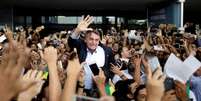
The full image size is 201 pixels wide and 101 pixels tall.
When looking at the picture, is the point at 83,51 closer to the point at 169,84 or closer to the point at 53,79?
the point at 169,84

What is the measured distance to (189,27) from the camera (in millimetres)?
20594

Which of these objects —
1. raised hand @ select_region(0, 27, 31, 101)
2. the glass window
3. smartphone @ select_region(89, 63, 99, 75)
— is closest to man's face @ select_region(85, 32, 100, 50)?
smartphone @ select_region(89, 63, 99, 75)

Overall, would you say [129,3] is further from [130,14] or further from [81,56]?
[81,56]

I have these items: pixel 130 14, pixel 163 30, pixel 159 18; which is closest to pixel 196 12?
pixel 130 14

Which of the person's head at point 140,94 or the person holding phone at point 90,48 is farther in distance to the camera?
the person holding phone at point 90,48

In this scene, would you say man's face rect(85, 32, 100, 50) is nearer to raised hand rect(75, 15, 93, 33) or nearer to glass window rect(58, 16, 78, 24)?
raised hand rect(75, 15, 93, 33)

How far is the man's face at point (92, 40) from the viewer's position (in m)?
6.96

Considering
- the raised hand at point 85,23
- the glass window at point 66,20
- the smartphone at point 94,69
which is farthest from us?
the glass window at point 66,20

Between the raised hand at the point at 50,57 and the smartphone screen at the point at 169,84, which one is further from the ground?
the raised hand at the point at 50,57

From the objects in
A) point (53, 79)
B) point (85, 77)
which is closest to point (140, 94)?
point (53, 79)

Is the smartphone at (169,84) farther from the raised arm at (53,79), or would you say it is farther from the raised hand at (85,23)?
the raised hand at (85,23)

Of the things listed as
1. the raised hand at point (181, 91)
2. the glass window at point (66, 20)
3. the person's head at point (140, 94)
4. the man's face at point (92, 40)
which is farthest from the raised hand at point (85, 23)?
the glass window at point (66, 20)

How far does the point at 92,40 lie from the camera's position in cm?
701

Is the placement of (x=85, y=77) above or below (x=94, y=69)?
below
